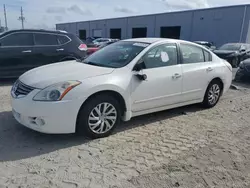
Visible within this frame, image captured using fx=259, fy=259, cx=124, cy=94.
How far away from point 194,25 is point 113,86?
3128cm

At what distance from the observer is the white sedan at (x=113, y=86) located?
365 centimetres

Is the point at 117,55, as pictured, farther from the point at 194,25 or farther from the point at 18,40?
the point at 194,25

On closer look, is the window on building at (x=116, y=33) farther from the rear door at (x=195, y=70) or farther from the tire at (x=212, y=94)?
the rear door at (x=195, y=70)

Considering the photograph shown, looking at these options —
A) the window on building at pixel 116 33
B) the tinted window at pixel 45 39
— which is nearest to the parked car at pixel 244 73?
the tinted window at pixel 45 39

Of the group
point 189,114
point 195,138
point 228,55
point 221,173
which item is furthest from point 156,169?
point 228,55

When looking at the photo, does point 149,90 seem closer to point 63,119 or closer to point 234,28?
point 63,119

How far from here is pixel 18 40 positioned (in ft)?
26.1

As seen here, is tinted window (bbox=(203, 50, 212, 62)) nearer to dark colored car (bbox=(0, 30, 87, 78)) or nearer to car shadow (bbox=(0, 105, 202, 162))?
car shadow (bbox=(0, 105, 202, 162))

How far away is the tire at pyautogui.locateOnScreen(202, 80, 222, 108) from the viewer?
572 centimetres

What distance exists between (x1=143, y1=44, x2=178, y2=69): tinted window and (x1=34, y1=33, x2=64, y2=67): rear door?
4657mm

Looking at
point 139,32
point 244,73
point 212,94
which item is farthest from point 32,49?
point 139,32

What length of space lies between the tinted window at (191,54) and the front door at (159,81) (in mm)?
231

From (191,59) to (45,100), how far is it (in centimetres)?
309

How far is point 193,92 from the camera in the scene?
5320 millimetres
